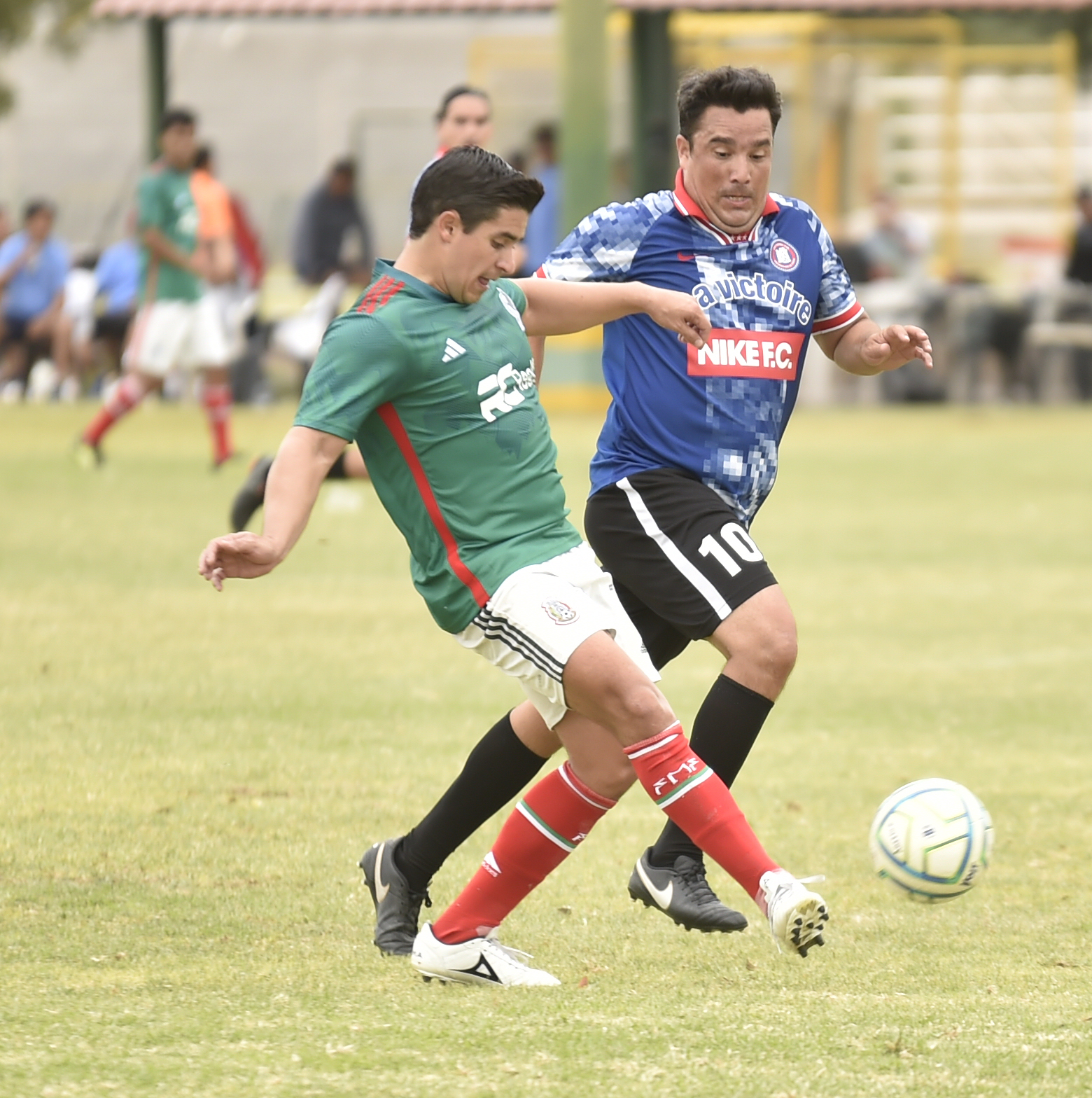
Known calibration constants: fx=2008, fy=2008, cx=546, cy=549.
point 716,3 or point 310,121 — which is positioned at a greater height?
point 716,3

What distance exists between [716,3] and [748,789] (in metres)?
16.3

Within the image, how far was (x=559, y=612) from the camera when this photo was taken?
4230 millimetres

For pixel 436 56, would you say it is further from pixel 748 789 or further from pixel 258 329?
pixel 748 789

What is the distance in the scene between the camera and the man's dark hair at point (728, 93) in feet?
16.7

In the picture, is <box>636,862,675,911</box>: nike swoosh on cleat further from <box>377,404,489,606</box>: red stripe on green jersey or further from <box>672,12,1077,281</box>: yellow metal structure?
<box>672,12,1077,281</box>: yellow metal structure

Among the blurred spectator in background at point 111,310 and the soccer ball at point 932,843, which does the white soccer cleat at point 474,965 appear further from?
the blurred spectator in background at point 111,310

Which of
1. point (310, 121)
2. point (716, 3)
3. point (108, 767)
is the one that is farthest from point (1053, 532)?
point (310, 121)

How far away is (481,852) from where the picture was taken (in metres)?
5.64

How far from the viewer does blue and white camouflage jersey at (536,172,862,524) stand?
17.1ft

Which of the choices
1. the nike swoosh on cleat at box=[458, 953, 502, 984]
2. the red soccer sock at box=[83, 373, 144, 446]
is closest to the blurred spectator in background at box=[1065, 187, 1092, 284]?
the red soccer sock at box=[83, 373, 144, 446]

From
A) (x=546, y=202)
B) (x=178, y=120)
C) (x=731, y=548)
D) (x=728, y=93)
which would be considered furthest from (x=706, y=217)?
(x=546, y=202)

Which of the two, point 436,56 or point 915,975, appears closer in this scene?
point 915,975

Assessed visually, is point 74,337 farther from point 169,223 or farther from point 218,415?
point 218,415

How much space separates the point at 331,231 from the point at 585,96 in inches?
122
